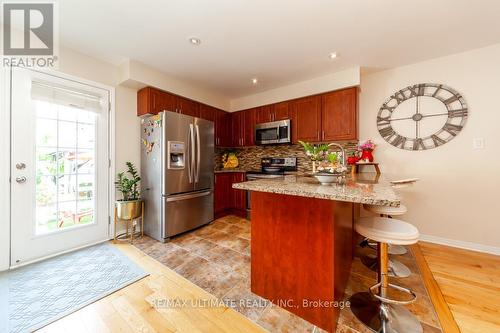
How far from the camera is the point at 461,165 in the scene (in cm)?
240

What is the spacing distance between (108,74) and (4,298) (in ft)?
8.45

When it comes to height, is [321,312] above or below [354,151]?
below

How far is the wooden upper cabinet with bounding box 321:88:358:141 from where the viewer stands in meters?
2.80

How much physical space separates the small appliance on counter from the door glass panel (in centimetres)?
238

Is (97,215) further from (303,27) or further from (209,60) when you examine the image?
(303,27)

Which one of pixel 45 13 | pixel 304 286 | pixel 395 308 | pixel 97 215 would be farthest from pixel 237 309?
pixel 45 13

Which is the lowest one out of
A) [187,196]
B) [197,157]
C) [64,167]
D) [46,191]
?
[187,196]

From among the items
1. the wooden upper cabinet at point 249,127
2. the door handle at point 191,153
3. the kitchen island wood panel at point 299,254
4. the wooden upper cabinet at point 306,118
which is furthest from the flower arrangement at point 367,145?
the door handle at point 191,153

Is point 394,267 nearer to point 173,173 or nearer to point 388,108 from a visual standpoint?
point 388,108

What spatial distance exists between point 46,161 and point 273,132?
313 centimetres

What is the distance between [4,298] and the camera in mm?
1489

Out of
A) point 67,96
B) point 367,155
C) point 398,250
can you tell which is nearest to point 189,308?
point 398,250

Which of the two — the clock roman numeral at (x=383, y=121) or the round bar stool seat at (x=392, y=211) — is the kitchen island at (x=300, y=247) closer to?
the round bar stool seat at (x=392, y=211)

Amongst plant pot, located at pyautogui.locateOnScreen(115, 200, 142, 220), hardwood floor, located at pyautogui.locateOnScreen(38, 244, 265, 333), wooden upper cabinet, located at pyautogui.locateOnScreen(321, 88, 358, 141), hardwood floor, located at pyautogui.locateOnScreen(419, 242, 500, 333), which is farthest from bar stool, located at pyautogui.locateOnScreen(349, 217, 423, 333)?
plant pot, located at pyautogui.locateOnScreen(115, 200, 142, 220)
